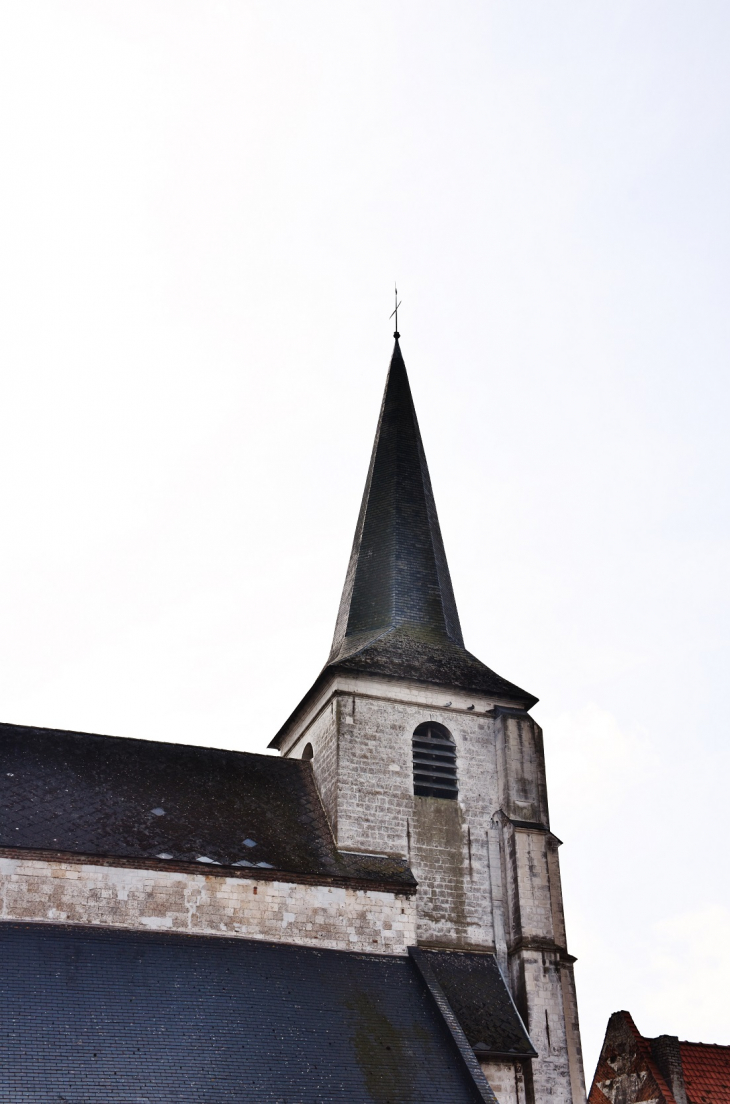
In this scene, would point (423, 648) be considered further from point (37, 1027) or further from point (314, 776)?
point (37, 1027)

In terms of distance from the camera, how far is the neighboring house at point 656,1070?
18250 millimetres

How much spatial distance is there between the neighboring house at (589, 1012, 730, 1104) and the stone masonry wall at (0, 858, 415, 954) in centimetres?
632

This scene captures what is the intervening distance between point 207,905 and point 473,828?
461 cm

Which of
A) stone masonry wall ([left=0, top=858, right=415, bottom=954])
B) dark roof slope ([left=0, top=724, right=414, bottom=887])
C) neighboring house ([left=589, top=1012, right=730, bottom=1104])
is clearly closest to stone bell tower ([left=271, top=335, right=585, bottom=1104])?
dark roof slope ([left=0, top=724, right=414, bottom=887])

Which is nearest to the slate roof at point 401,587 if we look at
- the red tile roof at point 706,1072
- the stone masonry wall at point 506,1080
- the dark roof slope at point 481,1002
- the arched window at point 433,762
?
the arched window at point 433,762

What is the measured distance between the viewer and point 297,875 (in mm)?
14977

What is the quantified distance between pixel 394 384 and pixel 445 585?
514 centimetres

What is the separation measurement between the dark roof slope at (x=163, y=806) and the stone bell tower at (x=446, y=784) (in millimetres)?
575

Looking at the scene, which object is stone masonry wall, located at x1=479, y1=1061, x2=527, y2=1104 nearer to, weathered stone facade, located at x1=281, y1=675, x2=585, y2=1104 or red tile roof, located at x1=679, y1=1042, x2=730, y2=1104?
weathered stone facade, located at x1=281, y1=675, x2=585, y2=1104

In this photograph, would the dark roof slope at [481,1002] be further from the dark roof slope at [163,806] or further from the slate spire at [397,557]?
the slate spire at [397,557]

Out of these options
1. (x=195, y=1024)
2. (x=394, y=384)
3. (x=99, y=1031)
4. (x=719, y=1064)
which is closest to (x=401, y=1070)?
(x=195, y=1024)

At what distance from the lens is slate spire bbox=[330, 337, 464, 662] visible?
19359 mm

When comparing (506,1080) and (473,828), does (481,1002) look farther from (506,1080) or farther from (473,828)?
(473,828)

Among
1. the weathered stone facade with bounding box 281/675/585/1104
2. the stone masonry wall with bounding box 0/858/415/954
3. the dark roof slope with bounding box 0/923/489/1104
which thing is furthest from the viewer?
the weathered stone facade with bounding box 281/675/585/1104
